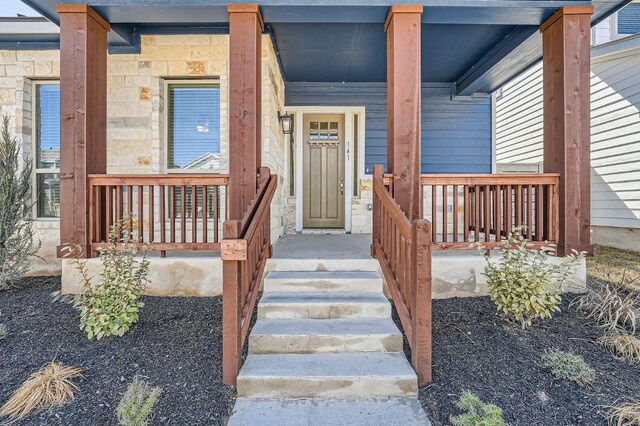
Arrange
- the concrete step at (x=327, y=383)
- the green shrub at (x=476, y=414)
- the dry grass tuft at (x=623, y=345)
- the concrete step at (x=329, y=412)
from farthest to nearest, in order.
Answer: the dry grass tuft at (x=623, y=345)
the concrete step at (x=327, y=383)
the concrete step at (x=329, y=412)
the green shrub at (x=476, y=414)

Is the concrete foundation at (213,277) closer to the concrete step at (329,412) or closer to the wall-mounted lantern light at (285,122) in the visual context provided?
the concrete step at (329,412)

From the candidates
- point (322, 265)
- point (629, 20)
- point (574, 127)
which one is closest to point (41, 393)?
point (322, 265)

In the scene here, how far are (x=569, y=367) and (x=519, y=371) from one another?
0.95ft

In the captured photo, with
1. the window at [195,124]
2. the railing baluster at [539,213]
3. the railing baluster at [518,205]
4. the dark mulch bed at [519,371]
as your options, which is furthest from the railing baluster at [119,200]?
the railing baluster at [539,213]

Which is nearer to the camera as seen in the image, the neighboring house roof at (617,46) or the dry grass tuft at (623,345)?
the dry grass tuft at (623,345)

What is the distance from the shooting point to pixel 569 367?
216 cm

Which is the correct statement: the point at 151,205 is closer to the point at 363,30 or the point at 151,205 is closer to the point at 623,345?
the point at 363,30

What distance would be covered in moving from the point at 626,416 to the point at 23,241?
17.5 ft

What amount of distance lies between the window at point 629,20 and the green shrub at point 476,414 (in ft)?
26.5

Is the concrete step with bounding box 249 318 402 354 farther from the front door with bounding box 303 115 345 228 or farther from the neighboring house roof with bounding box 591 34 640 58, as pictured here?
the neighboring house roof with bounding box 591 34 640 58

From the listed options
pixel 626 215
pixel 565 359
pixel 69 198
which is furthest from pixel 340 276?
pixel 626 215

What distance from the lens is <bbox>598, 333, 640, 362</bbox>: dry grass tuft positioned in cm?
236

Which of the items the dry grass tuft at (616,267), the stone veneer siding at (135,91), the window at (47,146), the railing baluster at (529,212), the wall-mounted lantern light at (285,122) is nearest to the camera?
the railing baluster at (529,212)

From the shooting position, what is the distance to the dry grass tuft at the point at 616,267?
11.9 ft
